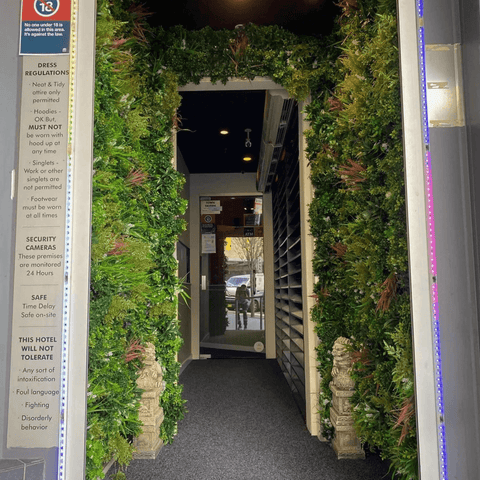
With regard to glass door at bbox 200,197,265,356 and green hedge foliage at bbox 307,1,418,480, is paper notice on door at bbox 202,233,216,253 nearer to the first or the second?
glass door at bbox 200,197,265,356

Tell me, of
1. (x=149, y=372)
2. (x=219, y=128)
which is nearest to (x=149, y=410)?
(x=149, y=372)

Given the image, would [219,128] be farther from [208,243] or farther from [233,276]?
[233,276]

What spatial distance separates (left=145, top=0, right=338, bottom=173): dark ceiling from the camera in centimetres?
312

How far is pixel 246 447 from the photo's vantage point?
10.3 feet

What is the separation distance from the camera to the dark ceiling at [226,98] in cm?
312

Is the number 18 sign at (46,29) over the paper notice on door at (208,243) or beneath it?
over

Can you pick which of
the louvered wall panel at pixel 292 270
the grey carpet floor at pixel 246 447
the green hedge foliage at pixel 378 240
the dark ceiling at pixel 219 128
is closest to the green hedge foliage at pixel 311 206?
the green hedge foliage at pixel 378 240

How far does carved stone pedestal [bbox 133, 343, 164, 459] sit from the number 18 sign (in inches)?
75.4

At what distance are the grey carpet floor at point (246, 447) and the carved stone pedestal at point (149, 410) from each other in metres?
0.07

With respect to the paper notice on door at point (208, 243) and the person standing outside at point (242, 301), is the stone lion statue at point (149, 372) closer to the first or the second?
the person standing outside at point (242, 301)

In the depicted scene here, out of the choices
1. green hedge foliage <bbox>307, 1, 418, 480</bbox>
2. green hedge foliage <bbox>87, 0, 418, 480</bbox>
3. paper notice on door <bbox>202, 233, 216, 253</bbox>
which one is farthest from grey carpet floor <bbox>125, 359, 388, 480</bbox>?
paper notice on door <bbox>202, 233, 216, 253</bbox>

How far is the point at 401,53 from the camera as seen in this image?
161cm

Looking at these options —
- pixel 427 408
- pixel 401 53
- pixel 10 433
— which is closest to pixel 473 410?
pixel 427 408

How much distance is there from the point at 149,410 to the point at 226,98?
3.16 metres
